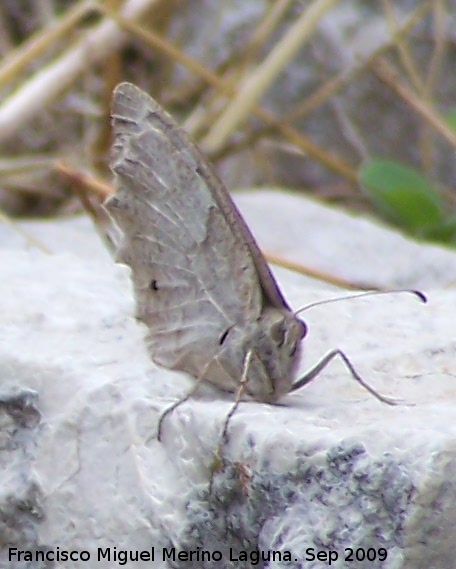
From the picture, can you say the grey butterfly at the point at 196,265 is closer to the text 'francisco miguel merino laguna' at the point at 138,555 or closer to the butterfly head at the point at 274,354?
the butterfly head at the point at 274,354

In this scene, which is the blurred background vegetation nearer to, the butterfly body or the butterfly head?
the butterfly body

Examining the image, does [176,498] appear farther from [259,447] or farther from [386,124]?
[386,124]

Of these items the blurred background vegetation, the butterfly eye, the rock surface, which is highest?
the butterfly eye

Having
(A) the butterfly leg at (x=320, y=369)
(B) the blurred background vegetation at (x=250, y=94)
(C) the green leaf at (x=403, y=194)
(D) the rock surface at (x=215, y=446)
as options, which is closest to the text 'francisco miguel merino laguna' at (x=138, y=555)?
(D) the rock surface at (x=215, y=446)

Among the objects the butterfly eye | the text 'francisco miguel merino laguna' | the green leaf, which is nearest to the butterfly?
the butterfly eye

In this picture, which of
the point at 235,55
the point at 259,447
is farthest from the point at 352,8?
the point at 259,447
